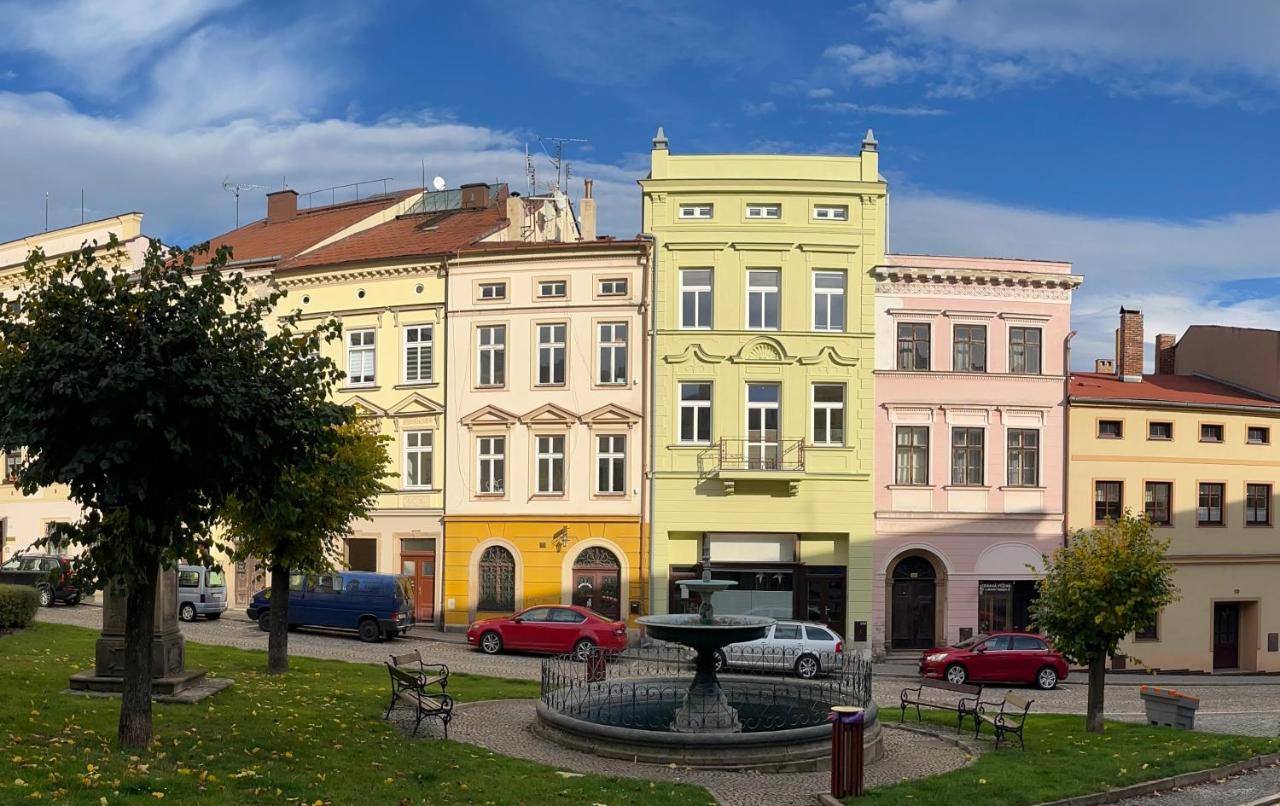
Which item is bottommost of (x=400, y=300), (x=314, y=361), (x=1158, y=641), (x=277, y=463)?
(x=1158, y=641)

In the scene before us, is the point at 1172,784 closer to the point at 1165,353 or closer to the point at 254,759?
the point at 254,759

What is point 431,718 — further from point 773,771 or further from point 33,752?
point 33,752

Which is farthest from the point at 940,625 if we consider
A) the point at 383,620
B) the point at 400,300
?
the point at 400,300

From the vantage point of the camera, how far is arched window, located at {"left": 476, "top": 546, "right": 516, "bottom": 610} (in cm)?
4022

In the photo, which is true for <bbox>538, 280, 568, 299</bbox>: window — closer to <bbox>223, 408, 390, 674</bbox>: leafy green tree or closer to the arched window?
the arched window

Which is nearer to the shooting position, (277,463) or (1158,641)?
(277,463)

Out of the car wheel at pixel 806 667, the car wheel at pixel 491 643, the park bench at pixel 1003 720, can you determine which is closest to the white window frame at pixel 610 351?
the car wheel at pixel 491 643

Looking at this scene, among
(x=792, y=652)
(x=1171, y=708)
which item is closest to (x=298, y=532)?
(x=792, y=652)

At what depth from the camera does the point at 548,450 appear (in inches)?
1586

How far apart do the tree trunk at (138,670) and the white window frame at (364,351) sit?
27312 mm

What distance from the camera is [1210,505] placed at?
40.9 m

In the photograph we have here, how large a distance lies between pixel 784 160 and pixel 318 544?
66.7 feet

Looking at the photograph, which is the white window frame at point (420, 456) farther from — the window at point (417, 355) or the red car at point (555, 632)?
the red car at point (555, 632)

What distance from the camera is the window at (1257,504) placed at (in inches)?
1624
